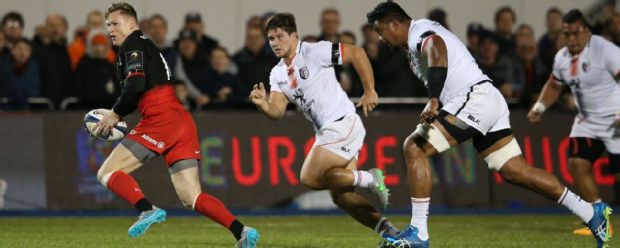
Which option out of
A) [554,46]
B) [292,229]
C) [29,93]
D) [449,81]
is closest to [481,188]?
[554,46]

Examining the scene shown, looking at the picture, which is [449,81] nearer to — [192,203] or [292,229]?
[192,203]

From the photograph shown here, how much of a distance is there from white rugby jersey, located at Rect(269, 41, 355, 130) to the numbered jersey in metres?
1.27

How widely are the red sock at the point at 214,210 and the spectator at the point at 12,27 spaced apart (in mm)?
8725

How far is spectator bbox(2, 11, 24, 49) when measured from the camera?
18281mm

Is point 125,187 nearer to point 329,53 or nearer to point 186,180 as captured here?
point 186,180

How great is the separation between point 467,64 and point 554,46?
9297mm

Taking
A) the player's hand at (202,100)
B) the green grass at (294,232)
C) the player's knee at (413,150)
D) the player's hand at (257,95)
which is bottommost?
the green grass at (294,232)

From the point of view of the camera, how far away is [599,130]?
1390cm

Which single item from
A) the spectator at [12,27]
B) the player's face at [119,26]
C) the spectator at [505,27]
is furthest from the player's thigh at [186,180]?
the spectator at [505,27]

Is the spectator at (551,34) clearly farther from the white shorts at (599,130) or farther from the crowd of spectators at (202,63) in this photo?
the white shorts at (599,130)

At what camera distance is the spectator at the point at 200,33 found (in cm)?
1886

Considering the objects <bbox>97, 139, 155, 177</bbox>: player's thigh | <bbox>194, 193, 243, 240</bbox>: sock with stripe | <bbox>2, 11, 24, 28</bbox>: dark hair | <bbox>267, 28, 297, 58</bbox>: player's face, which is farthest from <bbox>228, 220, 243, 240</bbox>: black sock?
<bbox>2, 11, 24, 28</bbox>: dark hair

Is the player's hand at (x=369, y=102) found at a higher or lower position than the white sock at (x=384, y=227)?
higher

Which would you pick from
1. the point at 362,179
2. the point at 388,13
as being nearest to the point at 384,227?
the point at 362,179
